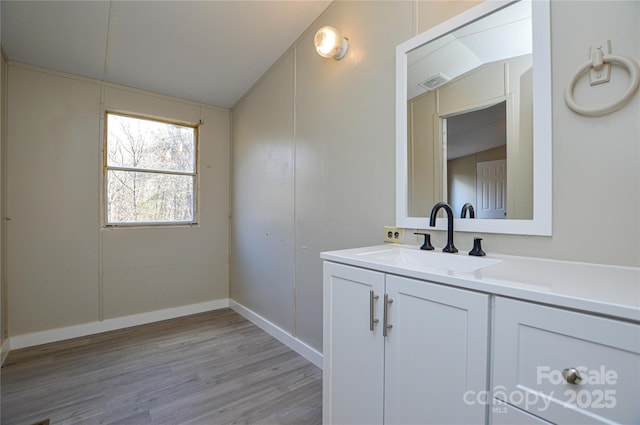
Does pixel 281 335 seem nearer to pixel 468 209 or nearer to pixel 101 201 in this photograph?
pixel 468 209

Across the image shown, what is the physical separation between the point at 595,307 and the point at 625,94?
801 millimetres

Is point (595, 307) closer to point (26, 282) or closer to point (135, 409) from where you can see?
point (135, 409)

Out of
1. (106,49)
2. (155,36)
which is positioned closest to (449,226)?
(155,36)

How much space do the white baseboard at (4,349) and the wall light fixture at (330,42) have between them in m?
3.43

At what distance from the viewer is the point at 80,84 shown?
9.16 ft

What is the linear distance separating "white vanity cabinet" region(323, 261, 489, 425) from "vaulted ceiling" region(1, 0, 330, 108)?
2.08m

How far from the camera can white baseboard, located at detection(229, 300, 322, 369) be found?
226 cm

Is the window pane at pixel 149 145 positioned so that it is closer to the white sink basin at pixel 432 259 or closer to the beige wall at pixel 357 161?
the beige wall at pixel 357 161

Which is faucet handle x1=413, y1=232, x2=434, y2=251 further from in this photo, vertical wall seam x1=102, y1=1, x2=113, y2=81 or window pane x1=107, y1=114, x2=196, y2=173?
window pane x1=107, y1=114, x2=196, y2=173

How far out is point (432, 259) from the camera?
1397 mm

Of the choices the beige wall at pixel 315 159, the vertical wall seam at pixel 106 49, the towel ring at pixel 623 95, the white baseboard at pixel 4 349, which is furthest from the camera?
the white baseboard at pixel 4 349

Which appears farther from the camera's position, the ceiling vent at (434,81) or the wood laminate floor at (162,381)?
the wood laminate floor at (162,381)

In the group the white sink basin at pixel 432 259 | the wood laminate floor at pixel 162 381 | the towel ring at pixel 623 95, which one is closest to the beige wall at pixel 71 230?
the wood laminate floor at pixel 162 381

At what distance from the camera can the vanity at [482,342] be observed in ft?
2.06
